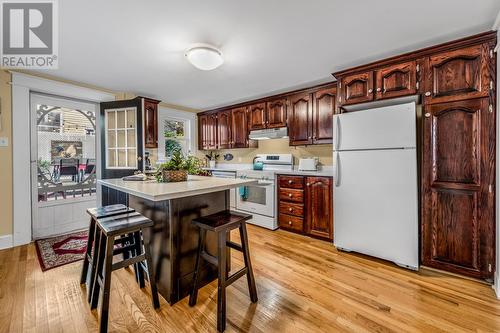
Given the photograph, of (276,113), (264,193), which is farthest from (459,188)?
(276,113)

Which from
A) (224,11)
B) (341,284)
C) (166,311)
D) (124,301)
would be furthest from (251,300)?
(224,11)

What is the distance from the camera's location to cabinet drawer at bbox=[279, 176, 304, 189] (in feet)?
10.8

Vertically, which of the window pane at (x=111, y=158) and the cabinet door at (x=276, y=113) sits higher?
the cabinet door at (x=276, y=113)

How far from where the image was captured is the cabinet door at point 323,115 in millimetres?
3240

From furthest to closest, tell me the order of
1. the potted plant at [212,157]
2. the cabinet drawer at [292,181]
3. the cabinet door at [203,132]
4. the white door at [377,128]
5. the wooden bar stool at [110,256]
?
the potted plant at [212,157]
the cabinet door at [203,132]
the cabinet drawer at [292,181]
the white door at [377,128]
the wooden bar stool at [110,256]

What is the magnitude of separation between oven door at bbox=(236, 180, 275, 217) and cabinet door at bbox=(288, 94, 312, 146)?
2.80ft

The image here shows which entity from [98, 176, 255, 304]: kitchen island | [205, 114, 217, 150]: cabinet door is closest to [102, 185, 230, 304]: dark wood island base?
[98, 176, 255, 304]: kitchen island

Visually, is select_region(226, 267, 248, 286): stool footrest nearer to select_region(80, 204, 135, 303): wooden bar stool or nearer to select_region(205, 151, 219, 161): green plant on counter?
select_region(80, 204, 135, 303): wooden bar stool

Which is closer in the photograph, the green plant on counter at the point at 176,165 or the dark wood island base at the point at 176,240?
the dark wood island base at the point at 176,240

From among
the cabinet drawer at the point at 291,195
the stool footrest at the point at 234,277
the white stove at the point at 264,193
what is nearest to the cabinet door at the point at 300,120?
the white stove at the point at 264,193

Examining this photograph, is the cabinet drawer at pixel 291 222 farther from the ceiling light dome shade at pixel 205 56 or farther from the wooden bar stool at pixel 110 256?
the ceiling light dome shade at pixel 205 56

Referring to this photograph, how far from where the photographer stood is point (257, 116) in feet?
13.6

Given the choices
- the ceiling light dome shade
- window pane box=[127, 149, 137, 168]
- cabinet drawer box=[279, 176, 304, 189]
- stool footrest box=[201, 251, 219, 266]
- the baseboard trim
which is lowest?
the baseboard trim

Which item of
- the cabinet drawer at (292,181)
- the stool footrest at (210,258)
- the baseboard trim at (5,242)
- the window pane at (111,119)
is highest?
the window pane at (111,119)
